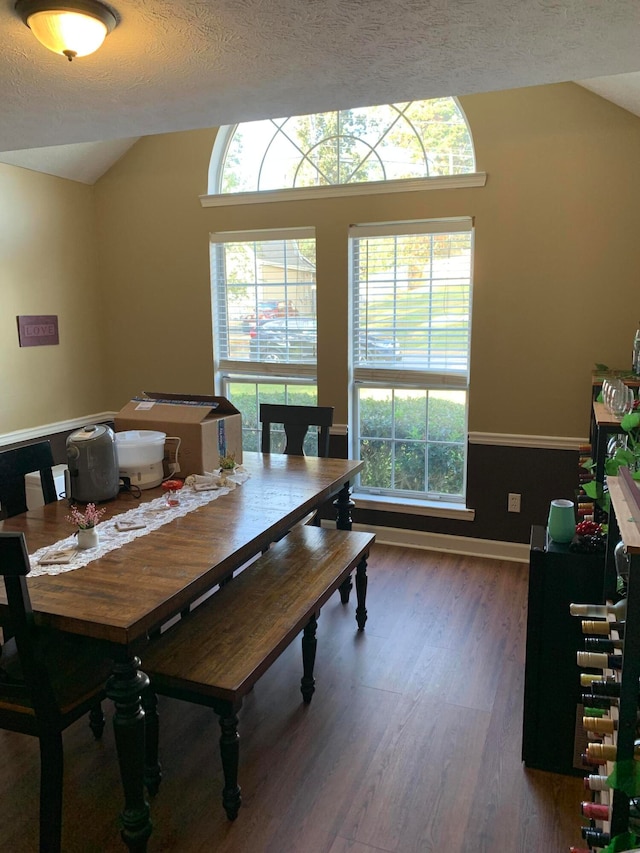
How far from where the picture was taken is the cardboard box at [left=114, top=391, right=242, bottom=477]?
2.55m

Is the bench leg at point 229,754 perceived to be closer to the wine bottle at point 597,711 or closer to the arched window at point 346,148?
the wine bottle at point 597,711

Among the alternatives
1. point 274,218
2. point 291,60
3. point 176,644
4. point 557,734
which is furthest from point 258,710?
point 274,218

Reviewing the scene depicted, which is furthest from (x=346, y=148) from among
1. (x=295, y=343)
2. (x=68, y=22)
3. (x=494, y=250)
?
(x=68, y=22)

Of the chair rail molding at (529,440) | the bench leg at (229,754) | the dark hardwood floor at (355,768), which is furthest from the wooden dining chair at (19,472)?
the chair rail molding at (529,440)

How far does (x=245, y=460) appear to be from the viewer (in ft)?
→ 10.1

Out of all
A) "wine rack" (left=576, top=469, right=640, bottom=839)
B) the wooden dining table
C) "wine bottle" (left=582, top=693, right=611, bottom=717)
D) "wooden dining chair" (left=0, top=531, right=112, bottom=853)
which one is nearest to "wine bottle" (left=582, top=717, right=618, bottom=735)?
"wine rack" (left=576, top=469, right=640, bottom=839)

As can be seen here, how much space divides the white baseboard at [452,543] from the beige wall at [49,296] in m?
2.20

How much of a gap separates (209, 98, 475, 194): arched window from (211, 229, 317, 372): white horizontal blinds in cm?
35

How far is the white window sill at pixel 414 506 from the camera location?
3766 millimetres

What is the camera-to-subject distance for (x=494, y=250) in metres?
3.46

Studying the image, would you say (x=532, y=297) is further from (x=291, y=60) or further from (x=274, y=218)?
(x=291, y=60)

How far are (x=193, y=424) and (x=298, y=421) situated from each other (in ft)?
3.04

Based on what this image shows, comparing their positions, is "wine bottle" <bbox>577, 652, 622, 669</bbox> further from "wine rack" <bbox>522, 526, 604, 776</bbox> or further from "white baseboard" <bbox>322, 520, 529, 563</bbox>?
"white baseboard" <bbox>322, 520, 529, 563</bbox>

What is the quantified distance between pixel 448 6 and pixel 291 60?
0.59 meters
